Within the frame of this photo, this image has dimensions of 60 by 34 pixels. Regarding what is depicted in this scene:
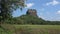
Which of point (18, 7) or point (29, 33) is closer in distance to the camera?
point (29, 33)

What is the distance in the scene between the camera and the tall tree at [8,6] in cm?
3325

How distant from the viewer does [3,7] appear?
33812 millimetres

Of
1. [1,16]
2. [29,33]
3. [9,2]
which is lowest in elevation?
[29,33]

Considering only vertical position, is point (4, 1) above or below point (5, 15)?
above

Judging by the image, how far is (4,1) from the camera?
108 feet

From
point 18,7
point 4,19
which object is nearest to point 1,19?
point 4,19

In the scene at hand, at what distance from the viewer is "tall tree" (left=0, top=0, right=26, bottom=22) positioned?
109 ft

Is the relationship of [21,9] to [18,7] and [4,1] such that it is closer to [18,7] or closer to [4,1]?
[18,7]

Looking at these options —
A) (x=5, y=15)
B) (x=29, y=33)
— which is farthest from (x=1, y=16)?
(x=29, y=33)

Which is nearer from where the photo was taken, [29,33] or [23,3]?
[29,33]

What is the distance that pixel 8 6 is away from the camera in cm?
3338

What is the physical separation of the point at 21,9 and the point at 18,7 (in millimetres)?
594

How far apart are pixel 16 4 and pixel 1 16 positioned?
2980 millimetres

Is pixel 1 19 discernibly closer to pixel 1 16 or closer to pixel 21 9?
pixel 1 16
